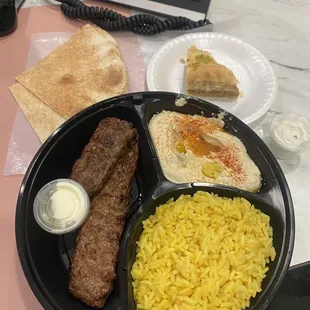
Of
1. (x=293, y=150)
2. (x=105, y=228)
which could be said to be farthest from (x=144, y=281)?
(x=293, y=150)

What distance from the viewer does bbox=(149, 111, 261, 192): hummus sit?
1.87 meters

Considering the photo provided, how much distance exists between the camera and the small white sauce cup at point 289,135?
6.97 ft

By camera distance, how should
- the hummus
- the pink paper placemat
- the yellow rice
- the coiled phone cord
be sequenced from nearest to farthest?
the yellow rice < the hummus < the pink paper placemat < the coiled phone cord

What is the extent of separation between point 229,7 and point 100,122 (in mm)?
1336

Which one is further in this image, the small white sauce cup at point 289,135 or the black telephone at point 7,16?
the black telephone at point 7,16

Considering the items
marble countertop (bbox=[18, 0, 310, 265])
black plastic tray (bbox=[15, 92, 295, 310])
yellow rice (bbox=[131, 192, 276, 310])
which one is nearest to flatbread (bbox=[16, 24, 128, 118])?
black plastic tray (bbox=[15, 92, 295, 310])

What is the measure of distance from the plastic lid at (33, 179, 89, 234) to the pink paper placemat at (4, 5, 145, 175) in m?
0.41

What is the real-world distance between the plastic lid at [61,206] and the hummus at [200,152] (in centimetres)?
38

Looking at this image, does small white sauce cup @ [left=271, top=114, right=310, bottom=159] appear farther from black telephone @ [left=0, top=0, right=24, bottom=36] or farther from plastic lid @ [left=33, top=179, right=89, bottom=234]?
black telephone @ [left=0, top=0, right=24, bottom=36]

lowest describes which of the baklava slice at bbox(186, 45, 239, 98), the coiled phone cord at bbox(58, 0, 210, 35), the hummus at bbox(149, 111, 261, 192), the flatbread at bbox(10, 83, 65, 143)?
the flatbread at bbox(10, 83, 65, 143)

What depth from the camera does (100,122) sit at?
1.90 metres

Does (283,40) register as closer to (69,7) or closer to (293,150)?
(293,150)

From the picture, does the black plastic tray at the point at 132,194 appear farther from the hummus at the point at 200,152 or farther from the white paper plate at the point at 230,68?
the white paper plate at the point at 230,68

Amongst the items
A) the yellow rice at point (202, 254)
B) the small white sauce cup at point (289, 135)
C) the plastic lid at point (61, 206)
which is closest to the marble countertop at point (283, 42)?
the small white sauce cup at point (289, 135)
